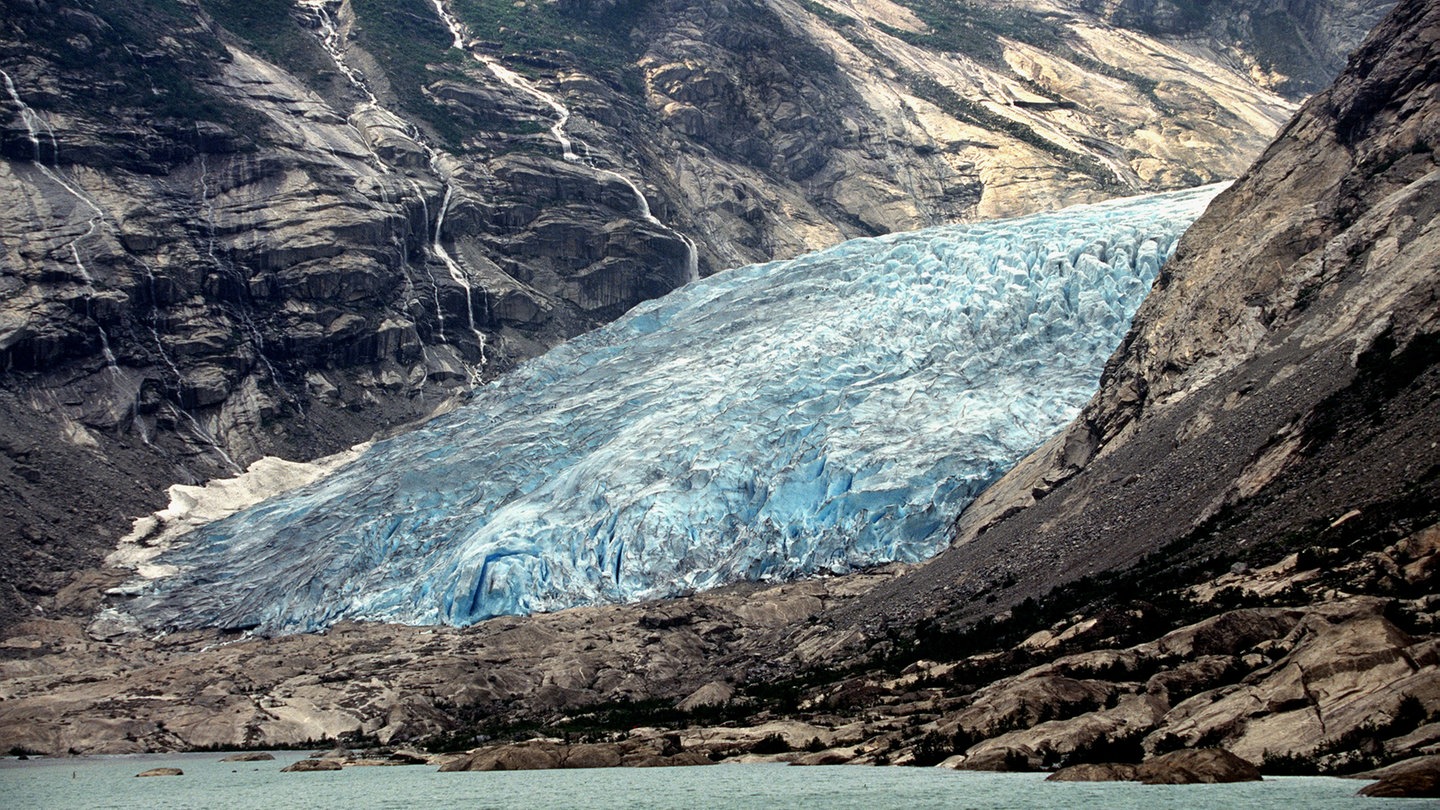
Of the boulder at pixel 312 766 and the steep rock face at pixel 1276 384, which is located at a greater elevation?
the steep rock face at pixel 1276 384

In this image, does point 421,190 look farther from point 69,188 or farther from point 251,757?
point 251,757

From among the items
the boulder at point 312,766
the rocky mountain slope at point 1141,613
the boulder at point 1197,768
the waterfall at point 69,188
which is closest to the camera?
the boulder at point 1197,768

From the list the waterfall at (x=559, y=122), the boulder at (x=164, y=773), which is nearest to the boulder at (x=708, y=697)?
the boulder at (x=164, y=773)

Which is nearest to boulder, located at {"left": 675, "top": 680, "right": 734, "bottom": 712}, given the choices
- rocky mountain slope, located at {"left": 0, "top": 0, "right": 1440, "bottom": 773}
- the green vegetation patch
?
rocky mountain slope, located at {"left": 0, "top": 0, "right": 1440, "bottom": 773}

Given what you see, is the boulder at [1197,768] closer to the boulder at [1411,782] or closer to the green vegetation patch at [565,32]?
the boulder at [1411,782]

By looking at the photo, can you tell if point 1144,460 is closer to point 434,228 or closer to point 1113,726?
point 1113,726
